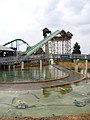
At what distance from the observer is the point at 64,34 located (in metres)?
52.5

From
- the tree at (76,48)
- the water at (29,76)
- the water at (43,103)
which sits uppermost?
the tree at (76,48)

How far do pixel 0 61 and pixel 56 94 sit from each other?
19.2 meters

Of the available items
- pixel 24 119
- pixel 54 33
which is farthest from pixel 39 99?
pixel 54 33

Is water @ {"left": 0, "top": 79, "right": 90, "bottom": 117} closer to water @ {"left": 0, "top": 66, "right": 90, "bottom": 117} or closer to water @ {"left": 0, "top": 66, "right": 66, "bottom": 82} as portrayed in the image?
water @ {"left": 0, "top": 66, "right": 90, "bottom": 117}

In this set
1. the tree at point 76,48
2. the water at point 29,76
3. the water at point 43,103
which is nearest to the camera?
the water at point 43,103

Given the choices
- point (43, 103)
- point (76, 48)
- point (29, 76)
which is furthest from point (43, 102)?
point (76, 48)

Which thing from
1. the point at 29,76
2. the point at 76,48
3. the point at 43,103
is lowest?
the point at 43,103

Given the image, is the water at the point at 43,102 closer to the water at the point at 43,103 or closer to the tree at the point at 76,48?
the water at the point at 43,103

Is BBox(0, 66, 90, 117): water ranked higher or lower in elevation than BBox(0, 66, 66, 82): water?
lower

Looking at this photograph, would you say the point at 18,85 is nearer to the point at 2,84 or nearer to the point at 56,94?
the point at 2,84

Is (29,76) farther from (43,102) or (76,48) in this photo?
(76,48)

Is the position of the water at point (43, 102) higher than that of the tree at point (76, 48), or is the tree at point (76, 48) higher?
the tree at point (76, 48)

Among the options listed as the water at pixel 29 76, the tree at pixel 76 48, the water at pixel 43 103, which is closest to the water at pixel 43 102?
the water at pixel 43 103

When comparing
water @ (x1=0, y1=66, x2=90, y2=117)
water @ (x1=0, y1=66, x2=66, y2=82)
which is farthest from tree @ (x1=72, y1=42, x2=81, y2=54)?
water @ (x1=0, y1=66, x2=90, y2=117)
